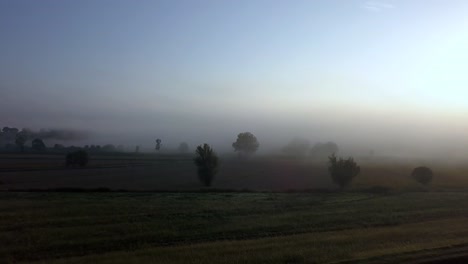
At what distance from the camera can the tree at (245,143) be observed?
18800 centimetres

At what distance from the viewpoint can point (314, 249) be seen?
69.2ft

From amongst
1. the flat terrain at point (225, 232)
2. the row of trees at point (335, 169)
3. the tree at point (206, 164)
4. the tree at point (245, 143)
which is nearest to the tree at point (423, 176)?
the row of trees at point (335, 169)

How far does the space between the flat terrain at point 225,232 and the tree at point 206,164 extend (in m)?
36.0

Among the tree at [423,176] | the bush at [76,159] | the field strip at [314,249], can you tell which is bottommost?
the field strip at [314,249]

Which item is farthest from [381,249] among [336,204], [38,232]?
[336,204]

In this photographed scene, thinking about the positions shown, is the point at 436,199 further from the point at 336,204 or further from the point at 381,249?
the point at 381,249

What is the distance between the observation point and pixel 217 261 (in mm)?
18859

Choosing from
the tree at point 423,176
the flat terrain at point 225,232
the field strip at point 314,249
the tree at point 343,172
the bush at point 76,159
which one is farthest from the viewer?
the bush at point 76,159

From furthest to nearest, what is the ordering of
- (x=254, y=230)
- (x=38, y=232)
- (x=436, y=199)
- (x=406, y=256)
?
(x=436, y=199), (x=254, y=230), (x=38, y=232), (x=406, y=256)

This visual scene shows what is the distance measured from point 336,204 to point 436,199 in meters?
10.7

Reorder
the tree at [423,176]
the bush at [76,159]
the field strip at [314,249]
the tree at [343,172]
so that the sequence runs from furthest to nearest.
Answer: the bush at [76,159] < the tree at [423,176] < the tree at [343,172] < the field strip at [314,249]

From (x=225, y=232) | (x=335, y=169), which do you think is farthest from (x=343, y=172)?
(x=225, y=232)

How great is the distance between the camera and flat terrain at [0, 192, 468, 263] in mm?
19750

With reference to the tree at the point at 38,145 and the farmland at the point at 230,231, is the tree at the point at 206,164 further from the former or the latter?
the tree at the point at 38,145
